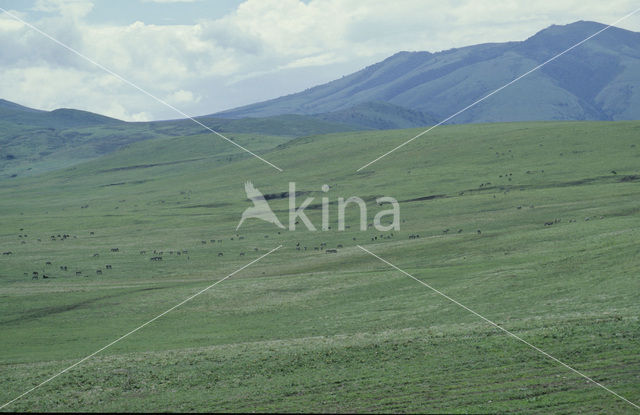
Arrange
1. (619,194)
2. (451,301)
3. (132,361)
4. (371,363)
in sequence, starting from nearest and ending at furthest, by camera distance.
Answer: (371,363) → (132,361) → (451,301) → (619,194)

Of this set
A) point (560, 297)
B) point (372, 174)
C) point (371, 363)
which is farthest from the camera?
point (372, 174)

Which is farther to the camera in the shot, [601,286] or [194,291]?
[194,291]

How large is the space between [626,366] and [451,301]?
584 inches

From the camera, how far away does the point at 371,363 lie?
23.4 metres

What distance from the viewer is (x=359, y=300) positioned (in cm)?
3816

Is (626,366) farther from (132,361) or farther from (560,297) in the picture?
(132,361)

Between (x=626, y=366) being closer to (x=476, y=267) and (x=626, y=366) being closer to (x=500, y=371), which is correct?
(x=500, y=371)

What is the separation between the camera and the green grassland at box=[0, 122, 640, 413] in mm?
20953

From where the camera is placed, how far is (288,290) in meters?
42.4

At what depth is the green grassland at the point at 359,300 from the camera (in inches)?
825

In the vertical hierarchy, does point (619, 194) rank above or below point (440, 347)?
above

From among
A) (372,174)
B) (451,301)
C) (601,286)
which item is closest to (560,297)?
(601,286)

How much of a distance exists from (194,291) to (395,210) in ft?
125

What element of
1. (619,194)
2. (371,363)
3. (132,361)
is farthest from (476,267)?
(619,194)
